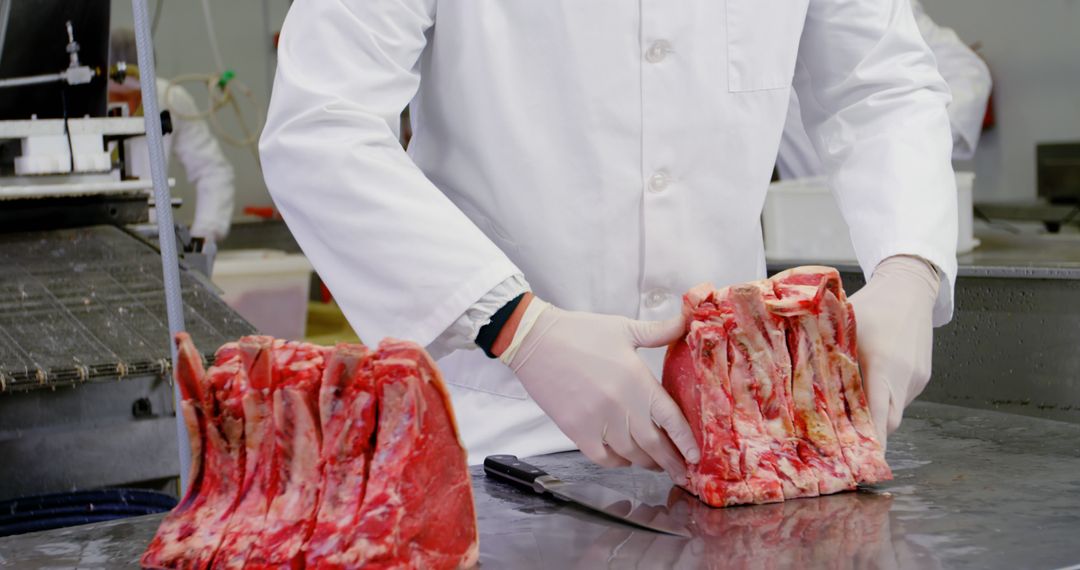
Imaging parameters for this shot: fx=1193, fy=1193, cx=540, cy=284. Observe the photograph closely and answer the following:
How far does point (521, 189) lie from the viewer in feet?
5.73

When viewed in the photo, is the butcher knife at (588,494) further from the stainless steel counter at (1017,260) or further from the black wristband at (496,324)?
the stainless steel counter at (1017,260)

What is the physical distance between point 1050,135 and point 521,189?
4326 millimetres

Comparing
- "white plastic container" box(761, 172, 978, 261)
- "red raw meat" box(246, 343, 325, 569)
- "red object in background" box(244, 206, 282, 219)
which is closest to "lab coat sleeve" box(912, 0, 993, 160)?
"white plastic container" box(761, 172, 978, 261)

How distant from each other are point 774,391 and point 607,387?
0.22 m

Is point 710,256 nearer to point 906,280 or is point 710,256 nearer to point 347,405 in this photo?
point 906,280

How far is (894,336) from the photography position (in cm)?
161

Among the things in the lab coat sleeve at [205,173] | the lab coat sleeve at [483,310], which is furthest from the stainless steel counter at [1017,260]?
the lab coat sleeve at [205,173]

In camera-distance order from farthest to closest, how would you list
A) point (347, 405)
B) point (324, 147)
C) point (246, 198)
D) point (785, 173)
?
point (246, 198)
point (785, 173)
point (324, 147)
point (347, 405)

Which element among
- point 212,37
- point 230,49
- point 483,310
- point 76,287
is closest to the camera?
point 483,310

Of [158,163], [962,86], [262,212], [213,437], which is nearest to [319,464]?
[213,437]

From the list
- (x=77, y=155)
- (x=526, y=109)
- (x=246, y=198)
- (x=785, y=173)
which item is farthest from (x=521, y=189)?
(x=246, y=198)

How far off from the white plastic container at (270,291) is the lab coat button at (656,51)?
329 cm

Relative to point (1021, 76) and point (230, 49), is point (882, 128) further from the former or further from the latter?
point (230, 49)

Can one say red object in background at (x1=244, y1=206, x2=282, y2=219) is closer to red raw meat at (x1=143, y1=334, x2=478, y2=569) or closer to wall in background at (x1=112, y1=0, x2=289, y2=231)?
wall in background at (x1=112, y1=0, x2=289, y2=231)
